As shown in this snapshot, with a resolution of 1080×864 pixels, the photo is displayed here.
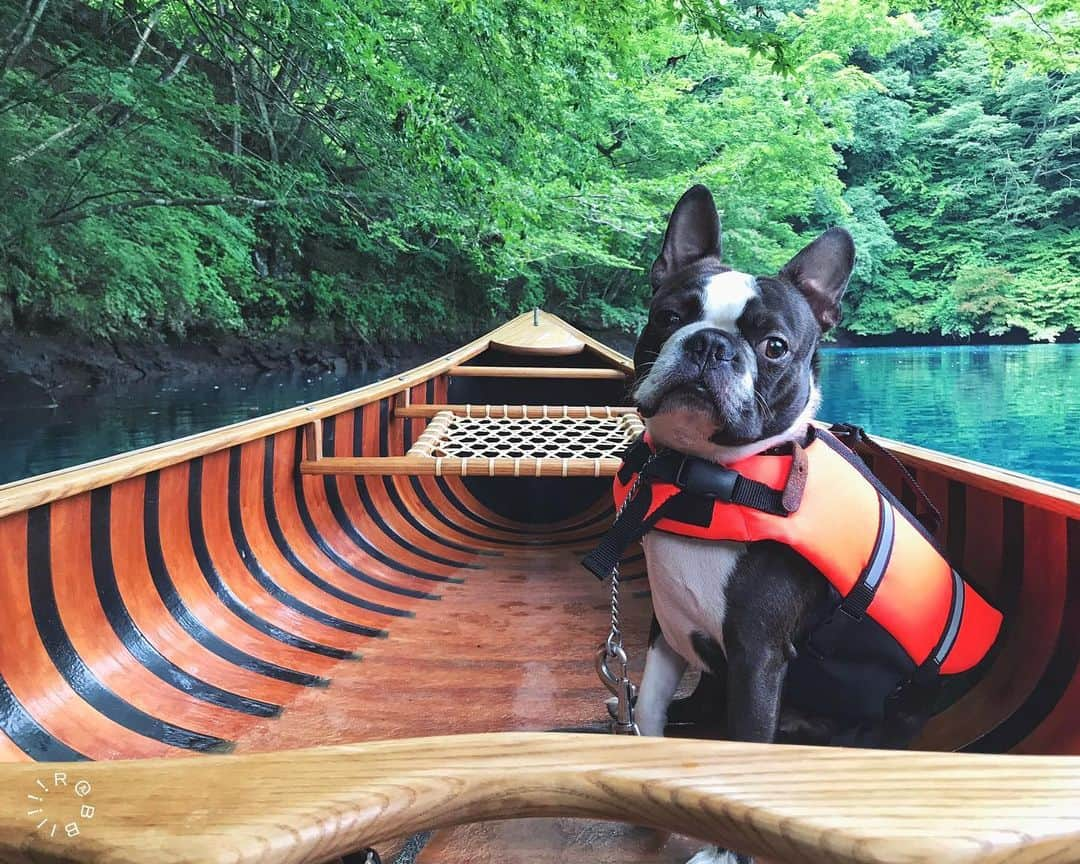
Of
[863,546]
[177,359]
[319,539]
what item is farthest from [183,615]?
[177,359]

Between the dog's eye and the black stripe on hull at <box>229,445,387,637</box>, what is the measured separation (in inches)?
53.5

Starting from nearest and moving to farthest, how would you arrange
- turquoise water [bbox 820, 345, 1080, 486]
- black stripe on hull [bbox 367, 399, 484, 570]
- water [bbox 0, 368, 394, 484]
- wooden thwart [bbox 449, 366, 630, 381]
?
black stripe on hull [bbox 367, 399, 484, 570] < wooden thwart [bbox 449, 366, 630, 381] < water [bbox 0, 368, 394, 484] < turquoise water [bbox 820, 345, 1080, 486]

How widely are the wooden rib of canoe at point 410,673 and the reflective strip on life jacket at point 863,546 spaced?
0.78 feet

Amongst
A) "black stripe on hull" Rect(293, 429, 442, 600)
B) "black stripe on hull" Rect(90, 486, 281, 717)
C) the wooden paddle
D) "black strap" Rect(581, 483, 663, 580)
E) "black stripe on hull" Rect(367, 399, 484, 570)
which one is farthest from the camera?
"black stripe on hull" Rect(367, 399, 484, 570)

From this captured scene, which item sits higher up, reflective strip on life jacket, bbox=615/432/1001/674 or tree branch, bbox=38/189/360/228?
tree branch, bbox=38/189/360/228

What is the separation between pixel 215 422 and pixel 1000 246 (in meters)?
21.2

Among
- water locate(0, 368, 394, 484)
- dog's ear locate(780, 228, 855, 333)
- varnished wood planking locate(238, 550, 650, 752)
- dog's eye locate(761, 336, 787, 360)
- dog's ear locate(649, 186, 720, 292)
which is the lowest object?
varnished wood planking locate(238, 550, 650, 752)

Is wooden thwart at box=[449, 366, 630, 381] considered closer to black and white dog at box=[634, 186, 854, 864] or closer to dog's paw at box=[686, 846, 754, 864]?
black and white dog at box=[634, 186, 854, 864]

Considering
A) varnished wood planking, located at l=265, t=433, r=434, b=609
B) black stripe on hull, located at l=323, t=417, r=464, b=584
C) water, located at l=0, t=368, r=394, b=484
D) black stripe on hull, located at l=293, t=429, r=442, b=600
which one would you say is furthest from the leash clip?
water, located at l=0, t=368, r=394, b=484

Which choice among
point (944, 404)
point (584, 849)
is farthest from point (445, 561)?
point (944, 404)

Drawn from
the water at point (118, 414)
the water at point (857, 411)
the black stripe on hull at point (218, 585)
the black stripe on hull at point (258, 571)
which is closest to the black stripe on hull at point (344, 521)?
the black stripe on hull at point (258, 571)

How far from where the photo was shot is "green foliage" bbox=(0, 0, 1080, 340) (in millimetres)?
5023

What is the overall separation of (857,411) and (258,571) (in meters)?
11.2

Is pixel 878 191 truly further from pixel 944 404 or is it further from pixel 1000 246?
pixel 944 404
